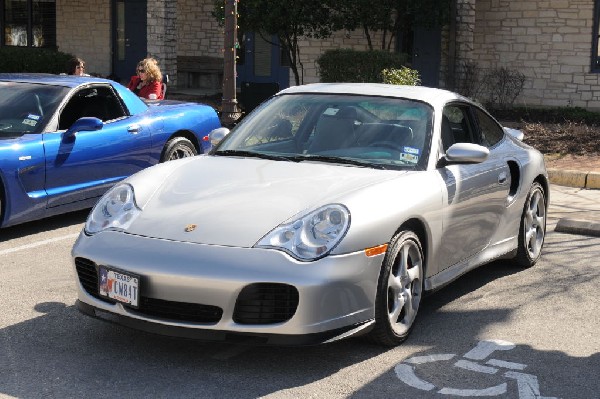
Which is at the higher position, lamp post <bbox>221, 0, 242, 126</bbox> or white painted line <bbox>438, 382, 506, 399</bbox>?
lamp post <bbox>221, 0, 242, 126</bbox>

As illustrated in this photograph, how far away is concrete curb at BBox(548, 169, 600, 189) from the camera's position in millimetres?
12211

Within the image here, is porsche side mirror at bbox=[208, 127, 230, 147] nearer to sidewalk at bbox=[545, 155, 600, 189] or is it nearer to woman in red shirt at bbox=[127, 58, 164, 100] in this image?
woman in red shirt at bbox=[127, 58, 164, 100]

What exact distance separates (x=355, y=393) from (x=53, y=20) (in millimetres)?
24091

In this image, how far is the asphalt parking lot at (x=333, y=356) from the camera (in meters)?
4.89

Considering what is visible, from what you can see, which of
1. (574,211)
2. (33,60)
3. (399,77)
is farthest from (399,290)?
(33,60)

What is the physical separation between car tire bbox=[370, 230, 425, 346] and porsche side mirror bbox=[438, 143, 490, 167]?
0.69 meters

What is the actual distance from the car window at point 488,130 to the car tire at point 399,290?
1661 mm

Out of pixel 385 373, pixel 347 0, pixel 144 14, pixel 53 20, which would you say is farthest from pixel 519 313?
pixel 53 20

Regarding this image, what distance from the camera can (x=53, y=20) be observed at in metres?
27.1

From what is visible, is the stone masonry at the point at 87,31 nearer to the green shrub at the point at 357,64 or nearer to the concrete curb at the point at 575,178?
the green shrub at the point at 357,64

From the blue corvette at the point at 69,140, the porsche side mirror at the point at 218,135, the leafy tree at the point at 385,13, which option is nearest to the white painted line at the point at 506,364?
the porsche side mirror at the point at 218,135

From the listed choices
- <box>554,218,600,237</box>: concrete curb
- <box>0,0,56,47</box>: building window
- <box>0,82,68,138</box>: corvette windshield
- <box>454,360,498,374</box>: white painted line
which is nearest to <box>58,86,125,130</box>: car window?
<box>0,82,68,138</box>: corvette windshield

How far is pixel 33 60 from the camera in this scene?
24.1 m

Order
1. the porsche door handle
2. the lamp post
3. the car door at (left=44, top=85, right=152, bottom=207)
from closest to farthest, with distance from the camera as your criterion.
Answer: the porsche door handle
the car door at (left=44, top=85, right=152, bottom=207)
the lamp post
